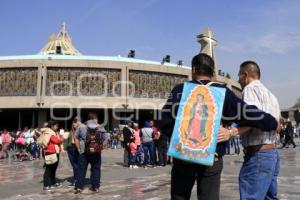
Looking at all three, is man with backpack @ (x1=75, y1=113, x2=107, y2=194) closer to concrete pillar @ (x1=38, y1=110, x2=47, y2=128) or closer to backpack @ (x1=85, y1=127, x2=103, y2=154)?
backpack @ (x1=85, y1=127, x2=103, y2=154)

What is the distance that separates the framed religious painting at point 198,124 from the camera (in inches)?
141

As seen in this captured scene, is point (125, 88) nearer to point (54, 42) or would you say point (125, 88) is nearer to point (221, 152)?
point (54, 42)

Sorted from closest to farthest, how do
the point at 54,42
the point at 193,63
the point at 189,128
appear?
1. the point at 189,128
2. the point at 193,63
3. the point at 54,42

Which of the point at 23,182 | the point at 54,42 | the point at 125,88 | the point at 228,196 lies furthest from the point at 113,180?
the point at 54,42

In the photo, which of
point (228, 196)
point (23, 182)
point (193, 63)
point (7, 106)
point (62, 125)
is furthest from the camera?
point (62, 125)

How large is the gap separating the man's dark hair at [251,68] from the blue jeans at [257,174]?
747 millimetres

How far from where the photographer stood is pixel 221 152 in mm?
3799

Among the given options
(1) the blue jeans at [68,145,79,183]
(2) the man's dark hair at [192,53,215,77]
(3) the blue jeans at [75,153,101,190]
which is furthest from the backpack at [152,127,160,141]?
Answer: (2) the man's dark hair at [192,53,215,77]

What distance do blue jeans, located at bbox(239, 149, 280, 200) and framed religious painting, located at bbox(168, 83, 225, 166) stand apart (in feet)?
2.14

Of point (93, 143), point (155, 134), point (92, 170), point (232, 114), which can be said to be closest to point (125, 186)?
point (92, 170)

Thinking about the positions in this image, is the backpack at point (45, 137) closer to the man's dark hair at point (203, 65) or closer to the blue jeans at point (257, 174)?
the blue jeans at point (257, 174)

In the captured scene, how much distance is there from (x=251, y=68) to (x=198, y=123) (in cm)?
108

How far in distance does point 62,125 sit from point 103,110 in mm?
5439

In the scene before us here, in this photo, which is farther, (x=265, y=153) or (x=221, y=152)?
(x=265, y=153)
